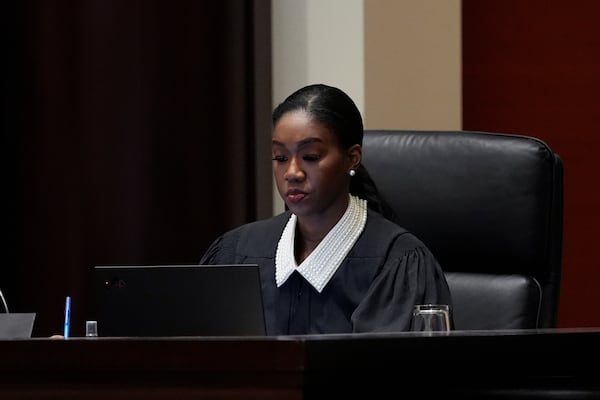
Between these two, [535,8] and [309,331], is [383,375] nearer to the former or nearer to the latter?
[309,331]

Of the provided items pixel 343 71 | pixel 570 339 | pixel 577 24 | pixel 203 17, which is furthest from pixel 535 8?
pixel 570 339

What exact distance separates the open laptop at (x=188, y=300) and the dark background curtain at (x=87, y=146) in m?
1.57

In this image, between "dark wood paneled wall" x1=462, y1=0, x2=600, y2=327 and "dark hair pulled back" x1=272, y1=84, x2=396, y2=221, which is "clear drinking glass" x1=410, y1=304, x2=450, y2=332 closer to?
"dark hair pulled back" x1=272, y1=84, x2=396, y2=221

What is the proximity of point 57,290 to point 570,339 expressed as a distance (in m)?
2.20

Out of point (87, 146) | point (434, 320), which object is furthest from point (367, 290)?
point (87, 146)

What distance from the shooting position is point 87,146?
354 centimetres

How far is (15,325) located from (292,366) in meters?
0.71

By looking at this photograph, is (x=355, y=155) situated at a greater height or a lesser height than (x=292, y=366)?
greater

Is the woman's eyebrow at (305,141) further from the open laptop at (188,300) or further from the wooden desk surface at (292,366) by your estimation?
the wooden desk surface at (292,366)

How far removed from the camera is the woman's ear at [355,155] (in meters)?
2.65

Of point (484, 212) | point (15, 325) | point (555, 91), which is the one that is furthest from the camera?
point (555, 91)

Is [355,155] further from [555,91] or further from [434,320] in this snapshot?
[555,91]

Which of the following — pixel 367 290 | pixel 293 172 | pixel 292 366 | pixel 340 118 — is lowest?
pixel 367 290

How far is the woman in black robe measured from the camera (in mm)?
2480
